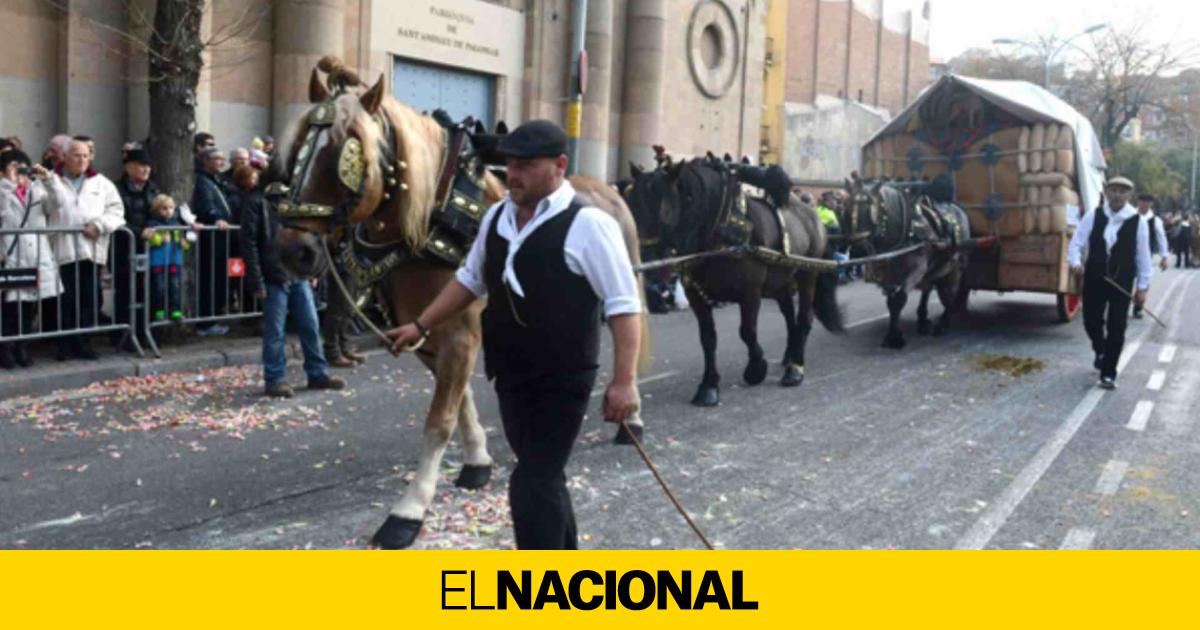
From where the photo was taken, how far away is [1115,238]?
962cm

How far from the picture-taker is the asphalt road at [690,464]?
5168mm

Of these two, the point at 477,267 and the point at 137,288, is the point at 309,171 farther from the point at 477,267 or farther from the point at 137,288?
the point at 137,288

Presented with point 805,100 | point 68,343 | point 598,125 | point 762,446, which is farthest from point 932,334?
point 805,100

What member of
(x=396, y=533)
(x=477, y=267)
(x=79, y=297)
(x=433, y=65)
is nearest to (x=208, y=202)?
(x=79, y=297)

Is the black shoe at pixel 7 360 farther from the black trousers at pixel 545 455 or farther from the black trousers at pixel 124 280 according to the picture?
the black trousers at pixel 545 455

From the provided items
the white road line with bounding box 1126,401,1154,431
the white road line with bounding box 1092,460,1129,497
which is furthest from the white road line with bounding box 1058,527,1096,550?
the white road line with bounding box 1126,401,1154,431

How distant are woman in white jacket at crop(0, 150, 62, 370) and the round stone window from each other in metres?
14.2

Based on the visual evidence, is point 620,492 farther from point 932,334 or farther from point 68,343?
point 932,334

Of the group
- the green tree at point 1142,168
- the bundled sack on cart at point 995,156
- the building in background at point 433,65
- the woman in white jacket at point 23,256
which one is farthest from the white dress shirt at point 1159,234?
the green tree at point 1142,168

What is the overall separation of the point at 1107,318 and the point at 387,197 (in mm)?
7005

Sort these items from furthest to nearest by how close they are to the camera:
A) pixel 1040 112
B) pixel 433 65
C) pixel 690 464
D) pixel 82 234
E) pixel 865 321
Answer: pixel 433 65, pixel 865 321, pixel 1040 112, pixel 82 234, pixel 690 464

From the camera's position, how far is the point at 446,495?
221 inches

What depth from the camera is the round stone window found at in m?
20.9

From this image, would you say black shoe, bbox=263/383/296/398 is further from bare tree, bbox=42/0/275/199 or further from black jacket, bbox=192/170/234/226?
bare tree, bbox=42/0/275/199
